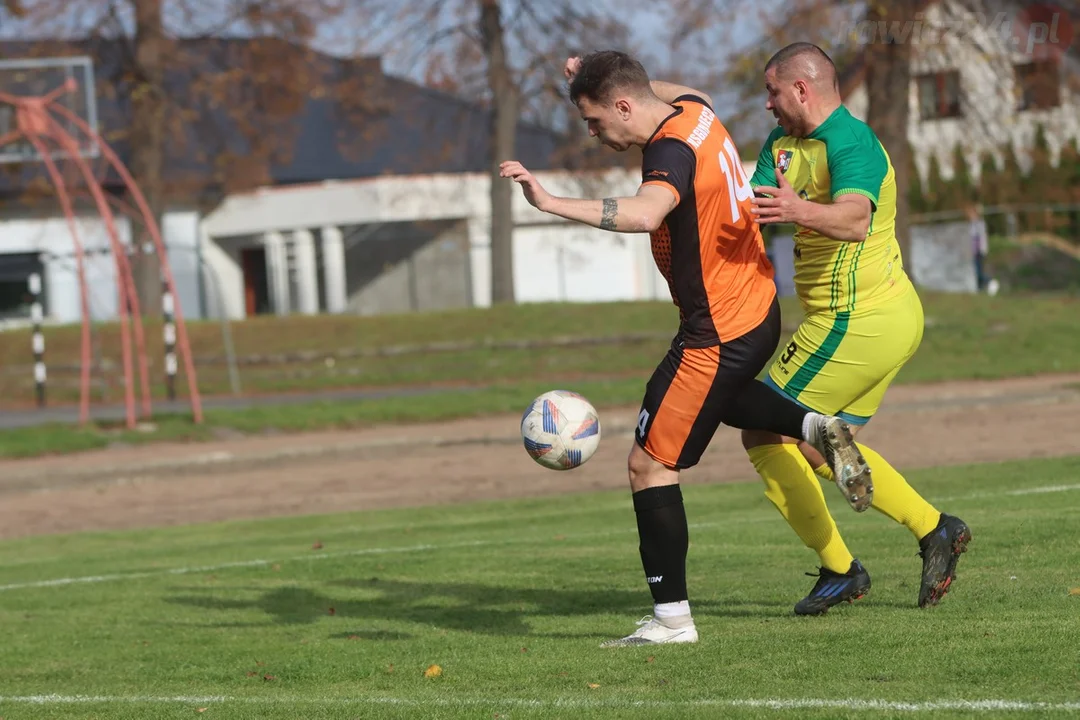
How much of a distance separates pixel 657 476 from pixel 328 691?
150 cm

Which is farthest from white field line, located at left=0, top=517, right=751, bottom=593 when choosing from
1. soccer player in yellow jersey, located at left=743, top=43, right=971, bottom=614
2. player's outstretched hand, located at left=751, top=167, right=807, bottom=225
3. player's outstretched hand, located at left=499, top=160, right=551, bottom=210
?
player's outstretched hand, located at left=499, top=160, right=551, bottom=210

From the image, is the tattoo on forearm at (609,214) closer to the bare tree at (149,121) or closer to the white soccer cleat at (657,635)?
the white soccer cleat at (657,635)

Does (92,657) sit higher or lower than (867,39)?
lower

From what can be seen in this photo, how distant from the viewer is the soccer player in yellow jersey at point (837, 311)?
5.73m

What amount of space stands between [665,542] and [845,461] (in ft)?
2.51

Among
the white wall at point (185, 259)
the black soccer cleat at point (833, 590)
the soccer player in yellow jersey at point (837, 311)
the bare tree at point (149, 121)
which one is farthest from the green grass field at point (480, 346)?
the soccer player in yellow jersey at point (837, 311)

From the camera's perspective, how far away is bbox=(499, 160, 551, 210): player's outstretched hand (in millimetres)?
4926

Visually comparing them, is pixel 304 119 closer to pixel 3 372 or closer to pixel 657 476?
pixel 3 372

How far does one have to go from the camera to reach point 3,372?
1078 inches

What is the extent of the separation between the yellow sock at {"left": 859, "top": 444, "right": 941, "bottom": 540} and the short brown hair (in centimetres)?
178

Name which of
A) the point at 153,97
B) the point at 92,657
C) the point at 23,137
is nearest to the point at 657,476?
the point at 92,657

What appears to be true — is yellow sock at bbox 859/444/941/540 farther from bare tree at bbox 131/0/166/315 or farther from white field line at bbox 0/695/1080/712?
bare tree at bbox 131/0/166/315

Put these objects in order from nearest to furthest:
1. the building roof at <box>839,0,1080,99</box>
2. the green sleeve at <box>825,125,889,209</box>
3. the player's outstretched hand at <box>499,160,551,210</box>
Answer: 1. the player's outstretched hand at <box>499,160,551,210</box>
2. the green sleeve at <box>825,125,889,209</box>
3. the building roof at <box>839,0,1080,99</box>

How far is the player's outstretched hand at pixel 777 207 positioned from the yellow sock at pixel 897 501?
1.25 metres
